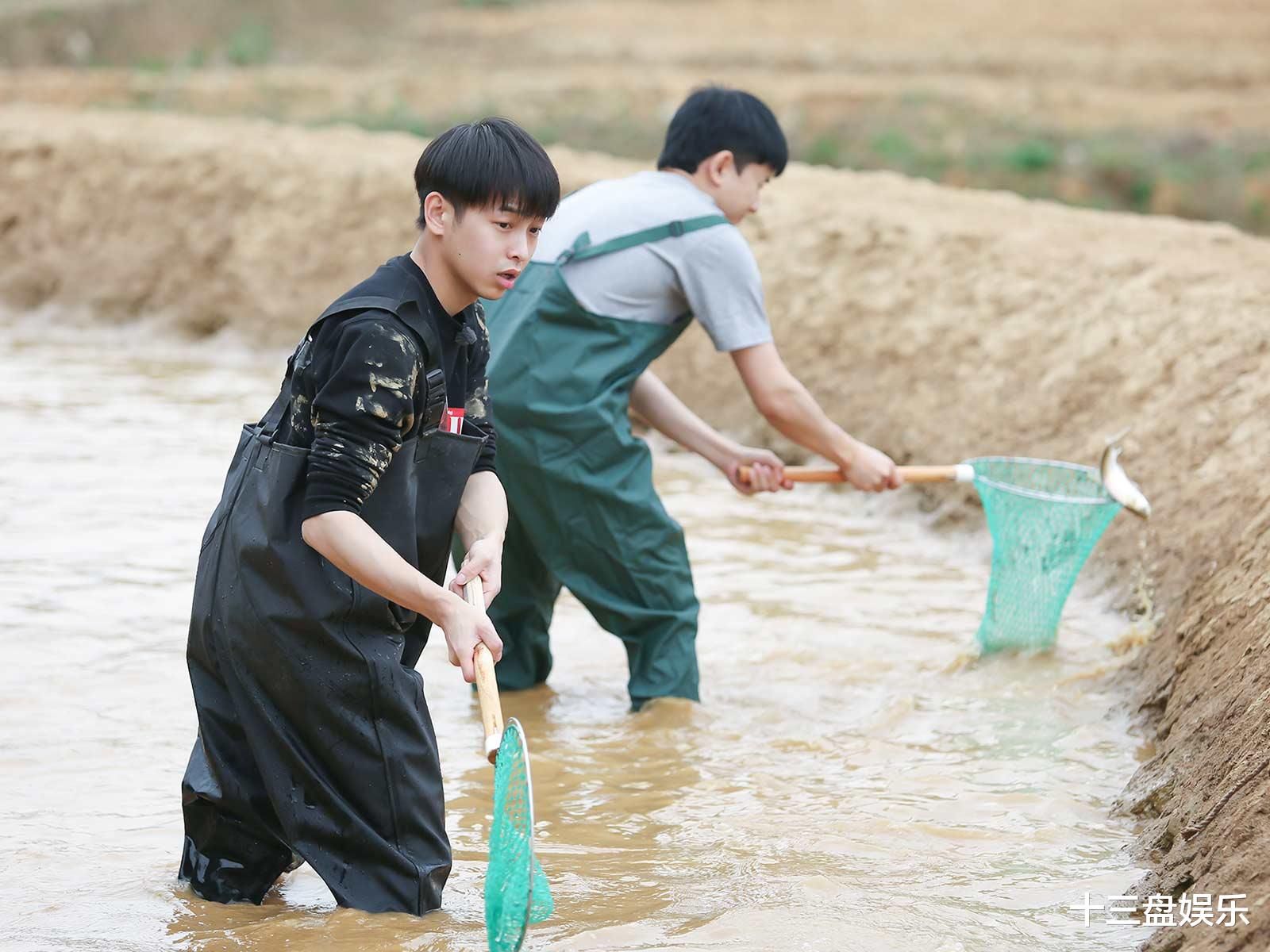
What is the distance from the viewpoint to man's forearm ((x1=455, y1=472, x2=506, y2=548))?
115 inches

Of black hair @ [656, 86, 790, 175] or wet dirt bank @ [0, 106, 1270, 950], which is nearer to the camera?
wet dirt bank @ [0, 106, 1270, 950]

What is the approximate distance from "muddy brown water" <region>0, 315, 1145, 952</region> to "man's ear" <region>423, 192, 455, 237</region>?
4.02 feet

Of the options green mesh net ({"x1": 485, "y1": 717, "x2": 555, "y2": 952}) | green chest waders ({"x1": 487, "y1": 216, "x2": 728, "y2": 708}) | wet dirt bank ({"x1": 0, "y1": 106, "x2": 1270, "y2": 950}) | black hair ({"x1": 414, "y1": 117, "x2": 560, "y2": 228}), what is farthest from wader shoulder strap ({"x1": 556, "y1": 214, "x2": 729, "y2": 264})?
green mesh net ({"x1": 485, "y1": 717, "x2": 555, "y2": 952})

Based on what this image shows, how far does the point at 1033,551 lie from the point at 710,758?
1.27 meters

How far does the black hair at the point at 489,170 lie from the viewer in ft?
8.83

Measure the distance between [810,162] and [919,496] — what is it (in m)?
10.1

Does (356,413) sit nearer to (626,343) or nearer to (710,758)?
(626,343)

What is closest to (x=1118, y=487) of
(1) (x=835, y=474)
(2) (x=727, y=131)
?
(1) (x=835, y=474)

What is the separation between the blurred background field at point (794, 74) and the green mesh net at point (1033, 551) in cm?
1148

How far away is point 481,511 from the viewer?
9.71ft

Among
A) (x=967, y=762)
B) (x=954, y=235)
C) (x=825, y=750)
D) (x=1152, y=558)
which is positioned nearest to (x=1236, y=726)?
(x=967, y=762)

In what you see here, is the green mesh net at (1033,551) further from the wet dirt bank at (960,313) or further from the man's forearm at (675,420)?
the man's forearm at (675,420)

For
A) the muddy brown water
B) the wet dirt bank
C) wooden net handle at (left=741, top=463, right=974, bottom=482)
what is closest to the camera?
the muddy brown water

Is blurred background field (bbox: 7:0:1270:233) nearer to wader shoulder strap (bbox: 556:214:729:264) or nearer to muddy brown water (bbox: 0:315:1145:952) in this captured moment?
muddy brown water (bbox: 0:315:1145:952)
